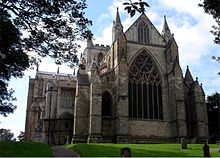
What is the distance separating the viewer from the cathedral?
33406 mm

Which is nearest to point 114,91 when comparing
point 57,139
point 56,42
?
point 57,139

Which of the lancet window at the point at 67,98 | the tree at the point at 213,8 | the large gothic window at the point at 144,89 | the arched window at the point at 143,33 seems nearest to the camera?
the tree at the point at 213,8

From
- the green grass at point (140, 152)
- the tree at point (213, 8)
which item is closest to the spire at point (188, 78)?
the green grass at point (140, 152)

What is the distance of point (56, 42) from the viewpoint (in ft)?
45.2

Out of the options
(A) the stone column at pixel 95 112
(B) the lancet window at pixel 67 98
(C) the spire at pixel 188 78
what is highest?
(C) the spire at pixel 188 78

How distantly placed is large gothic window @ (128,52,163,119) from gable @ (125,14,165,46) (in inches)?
87.9

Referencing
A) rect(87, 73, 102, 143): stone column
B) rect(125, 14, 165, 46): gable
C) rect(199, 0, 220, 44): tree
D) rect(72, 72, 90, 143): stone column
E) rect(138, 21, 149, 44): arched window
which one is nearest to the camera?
rect(199, 0, 220, 44): tree

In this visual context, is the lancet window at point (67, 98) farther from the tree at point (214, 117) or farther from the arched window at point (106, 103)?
the tree at point (214, 117)

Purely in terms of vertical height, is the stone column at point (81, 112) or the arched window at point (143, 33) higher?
the arched window at point (143, 33)

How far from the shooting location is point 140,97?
3628 centimetres

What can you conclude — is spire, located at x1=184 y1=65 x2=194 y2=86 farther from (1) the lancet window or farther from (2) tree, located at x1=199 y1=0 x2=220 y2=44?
(2) tree, located at x1=199 y1=0 x2=220 y2=44

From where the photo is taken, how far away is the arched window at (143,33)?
129ft

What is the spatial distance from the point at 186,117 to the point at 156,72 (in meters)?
6.90

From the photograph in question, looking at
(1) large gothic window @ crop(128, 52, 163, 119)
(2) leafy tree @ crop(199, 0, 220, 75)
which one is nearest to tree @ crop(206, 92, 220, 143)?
(1) large gothic window @ crop(128, 52, 163, 119)
